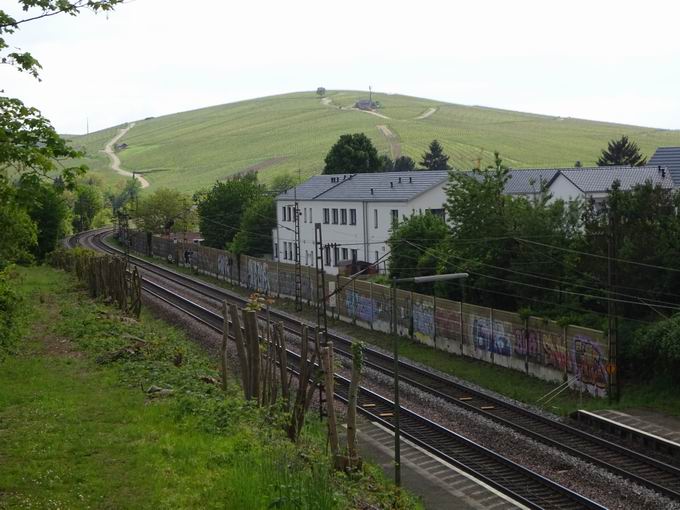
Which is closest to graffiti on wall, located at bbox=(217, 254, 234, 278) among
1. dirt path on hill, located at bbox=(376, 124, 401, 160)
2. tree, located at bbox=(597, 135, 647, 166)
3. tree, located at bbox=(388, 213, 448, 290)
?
tree, located at bbox=(388, 213, 448, 290)

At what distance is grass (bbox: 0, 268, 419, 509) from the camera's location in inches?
599

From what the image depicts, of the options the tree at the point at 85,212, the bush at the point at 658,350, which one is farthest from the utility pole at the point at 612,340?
the tree at the point at 85,212

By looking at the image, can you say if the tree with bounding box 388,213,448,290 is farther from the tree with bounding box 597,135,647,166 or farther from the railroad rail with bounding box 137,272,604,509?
the tree with bounding box 597,135,647,166

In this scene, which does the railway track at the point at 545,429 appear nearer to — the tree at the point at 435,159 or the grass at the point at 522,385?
the grass at the point at 522,385

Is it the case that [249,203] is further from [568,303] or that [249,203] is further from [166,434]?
[166,434]

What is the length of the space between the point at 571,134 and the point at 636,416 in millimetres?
173828

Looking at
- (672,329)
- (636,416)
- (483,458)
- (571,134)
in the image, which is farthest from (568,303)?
(571,134)

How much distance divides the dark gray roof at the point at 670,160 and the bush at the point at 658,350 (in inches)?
1266

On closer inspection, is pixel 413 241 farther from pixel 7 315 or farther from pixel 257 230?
pixel 257 230

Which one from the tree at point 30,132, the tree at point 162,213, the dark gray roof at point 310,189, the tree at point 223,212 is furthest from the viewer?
the tree at point 162,213

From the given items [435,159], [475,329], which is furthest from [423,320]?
[435,159]

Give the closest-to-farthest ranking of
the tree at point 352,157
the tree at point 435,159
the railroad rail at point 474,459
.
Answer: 1. the railroad rail at point 474,459
2. the tree at point 352,157
3. the tree at point 435,159

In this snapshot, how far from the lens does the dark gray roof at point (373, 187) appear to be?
2613 inches

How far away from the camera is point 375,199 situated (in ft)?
220
